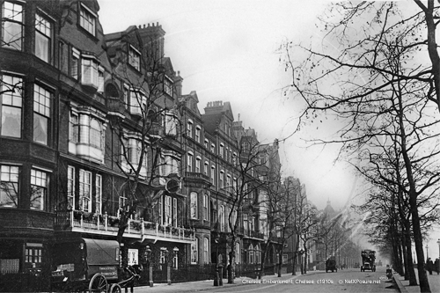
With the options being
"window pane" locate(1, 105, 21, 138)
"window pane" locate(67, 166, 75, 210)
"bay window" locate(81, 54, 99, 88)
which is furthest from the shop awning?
"bay window" locate(81, 54, 99, 88)

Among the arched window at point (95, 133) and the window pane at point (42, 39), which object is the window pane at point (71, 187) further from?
the window pane at point (42, 39)

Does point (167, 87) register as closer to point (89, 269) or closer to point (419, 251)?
point (89, 269)

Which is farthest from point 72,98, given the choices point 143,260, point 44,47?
point 143,260

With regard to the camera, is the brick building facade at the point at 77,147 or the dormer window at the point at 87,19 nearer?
the brick building facade at the point at 77,147

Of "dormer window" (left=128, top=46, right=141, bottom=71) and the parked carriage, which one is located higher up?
"dormer window" (left=128, top=46, right=141, bottom=71)

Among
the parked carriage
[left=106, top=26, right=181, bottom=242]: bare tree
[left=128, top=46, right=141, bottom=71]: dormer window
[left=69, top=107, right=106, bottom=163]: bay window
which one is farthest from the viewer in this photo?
[left=128, top=46, right=141, bottom=71]: dormer window

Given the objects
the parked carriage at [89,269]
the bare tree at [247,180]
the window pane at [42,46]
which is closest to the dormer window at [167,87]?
the bare tree at [247,180]

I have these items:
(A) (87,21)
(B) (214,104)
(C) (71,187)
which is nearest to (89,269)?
(C) (71,187)

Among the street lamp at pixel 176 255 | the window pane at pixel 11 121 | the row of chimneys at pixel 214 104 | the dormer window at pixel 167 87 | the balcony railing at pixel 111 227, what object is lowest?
the street lamp at pixel 176 255

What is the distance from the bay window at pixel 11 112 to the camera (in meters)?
24.4

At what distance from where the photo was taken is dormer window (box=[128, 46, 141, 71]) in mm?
35781

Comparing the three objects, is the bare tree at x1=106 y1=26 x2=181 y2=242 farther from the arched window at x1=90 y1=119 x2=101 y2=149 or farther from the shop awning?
the shop awning

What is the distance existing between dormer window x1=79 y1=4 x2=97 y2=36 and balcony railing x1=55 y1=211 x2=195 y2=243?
A: 10.5 meters

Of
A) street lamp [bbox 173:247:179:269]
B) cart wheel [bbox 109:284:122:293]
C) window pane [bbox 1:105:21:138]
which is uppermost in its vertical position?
window pane [bbox 1:105:21:138]
